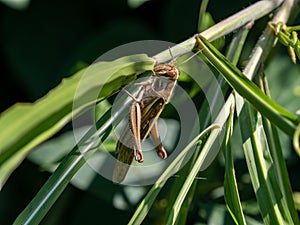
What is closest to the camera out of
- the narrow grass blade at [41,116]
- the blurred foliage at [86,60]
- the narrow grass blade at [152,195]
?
the narrow grass blade at [41,116]

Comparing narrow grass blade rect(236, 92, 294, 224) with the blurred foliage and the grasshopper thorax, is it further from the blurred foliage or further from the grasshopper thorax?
the blurred foliage

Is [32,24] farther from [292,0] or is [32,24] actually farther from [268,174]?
[268,174]

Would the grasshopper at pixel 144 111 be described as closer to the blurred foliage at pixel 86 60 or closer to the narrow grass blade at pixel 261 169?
the narrow grass blade at pixel 261 169

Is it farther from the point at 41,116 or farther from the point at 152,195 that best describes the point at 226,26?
the point at 41,116

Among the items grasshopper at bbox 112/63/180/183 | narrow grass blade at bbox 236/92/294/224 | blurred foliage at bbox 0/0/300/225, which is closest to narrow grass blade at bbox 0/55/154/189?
grasshopper at bbox 112/63/180/183

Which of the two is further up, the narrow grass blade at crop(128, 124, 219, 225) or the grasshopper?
the grasshopper

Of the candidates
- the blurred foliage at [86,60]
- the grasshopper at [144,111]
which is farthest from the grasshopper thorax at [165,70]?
the blurred foliage at [86,60]

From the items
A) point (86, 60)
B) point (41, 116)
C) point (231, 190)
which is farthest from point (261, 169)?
point (86, 60)
